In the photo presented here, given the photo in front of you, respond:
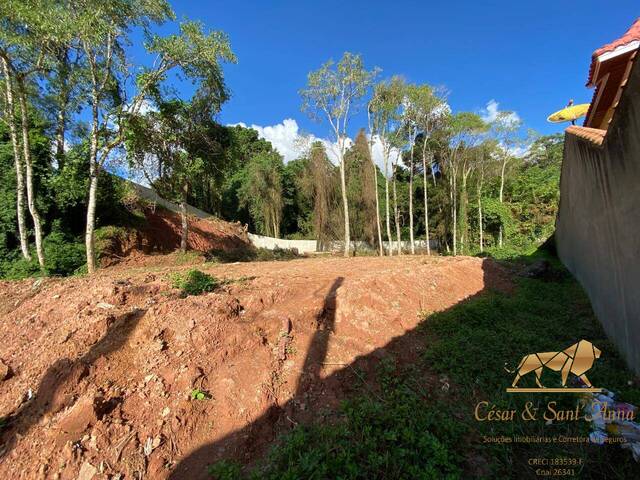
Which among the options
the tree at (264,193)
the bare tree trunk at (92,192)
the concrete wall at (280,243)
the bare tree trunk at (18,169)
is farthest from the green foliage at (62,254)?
the tree at (264,193)

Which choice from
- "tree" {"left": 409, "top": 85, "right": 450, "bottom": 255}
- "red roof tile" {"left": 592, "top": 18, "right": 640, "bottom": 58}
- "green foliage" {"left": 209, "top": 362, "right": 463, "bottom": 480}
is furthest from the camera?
"tree" {"left": 409, "top": 85, "right": 450, "bottom": 255}

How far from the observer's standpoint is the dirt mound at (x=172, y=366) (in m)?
2.32

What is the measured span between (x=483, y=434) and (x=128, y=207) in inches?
513

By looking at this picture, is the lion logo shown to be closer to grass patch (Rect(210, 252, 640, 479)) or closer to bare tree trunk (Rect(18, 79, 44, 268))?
grass patch (Rect(210, 252, 640, 479))

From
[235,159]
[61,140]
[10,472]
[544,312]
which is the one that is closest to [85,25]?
[61,140]

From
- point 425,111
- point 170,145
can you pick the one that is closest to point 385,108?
point 425,111

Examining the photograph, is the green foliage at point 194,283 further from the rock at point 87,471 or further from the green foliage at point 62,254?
the green foliage at point 62,254

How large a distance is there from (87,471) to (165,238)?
12.3 meters

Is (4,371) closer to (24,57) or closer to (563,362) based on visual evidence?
(563,362)

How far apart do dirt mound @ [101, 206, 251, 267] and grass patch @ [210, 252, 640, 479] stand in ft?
31.6

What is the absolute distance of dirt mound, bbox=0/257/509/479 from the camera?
2.32m

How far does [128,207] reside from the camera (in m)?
11.9

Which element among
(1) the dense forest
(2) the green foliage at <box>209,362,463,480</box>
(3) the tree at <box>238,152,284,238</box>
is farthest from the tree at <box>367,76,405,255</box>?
(2) the green foliage at <box>209,362,463,480</box>

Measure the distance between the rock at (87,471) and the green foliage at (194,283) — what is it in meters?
2.49
